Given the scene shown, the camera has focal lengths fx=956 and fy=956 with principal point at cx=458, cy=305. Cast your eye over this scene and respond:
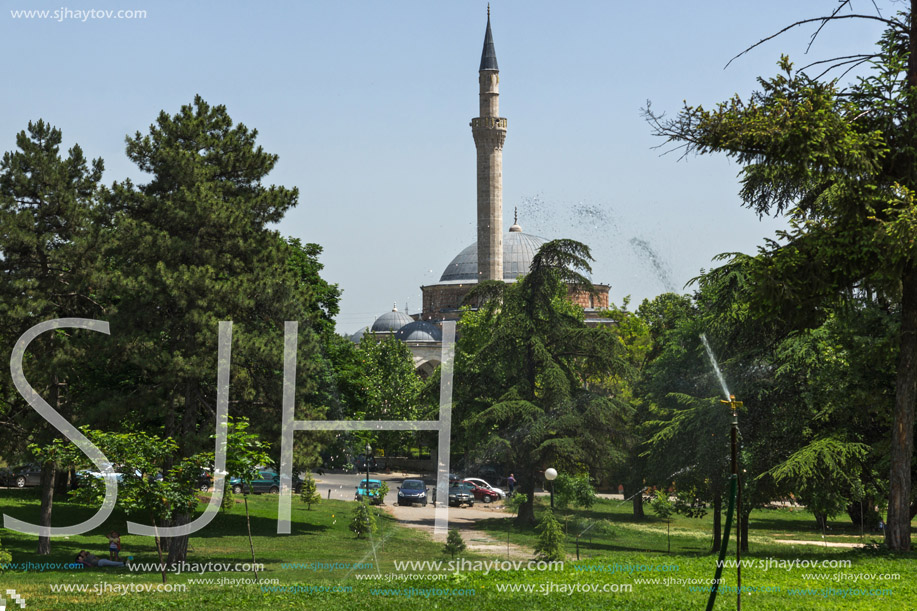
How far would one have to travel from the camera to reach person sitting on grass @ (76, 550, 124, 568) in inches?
784

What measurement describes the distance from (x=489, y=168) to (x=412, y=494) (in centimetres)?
2958

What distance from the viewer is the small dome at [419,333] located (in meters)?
84.0

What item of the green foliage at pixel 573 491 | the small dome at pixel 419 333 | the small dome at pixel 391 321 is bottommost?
the green foliage at pixel 573 491

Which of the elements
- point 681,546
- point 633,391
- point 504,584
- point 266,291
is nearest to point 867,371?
point 504,584

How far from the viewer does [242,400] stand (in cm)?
2316

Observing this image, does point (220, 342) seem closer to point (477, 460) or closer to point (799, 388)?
point (477, 460)

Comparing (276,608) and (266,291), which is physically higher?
(266,291)

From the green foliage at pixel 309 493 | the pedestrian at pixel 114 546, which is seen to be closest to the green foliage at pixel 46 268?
the pedestrian at pixel 114 546

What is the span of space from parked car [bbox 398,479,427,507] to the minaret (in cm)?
2662

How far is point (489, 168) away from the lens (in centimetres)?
6122

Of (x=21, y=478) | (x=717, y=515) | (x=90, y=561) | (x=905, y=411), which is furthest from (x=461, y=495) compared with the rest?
(x=905, y=411)

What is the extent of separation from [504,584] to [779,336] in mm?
10488

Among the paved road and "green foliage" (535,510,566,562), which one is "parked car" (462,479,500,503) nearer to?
the paved road

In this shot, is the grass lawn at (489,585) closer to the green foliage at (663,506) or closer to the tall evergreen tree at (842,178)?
the tall evergreen tree at (842,178)
